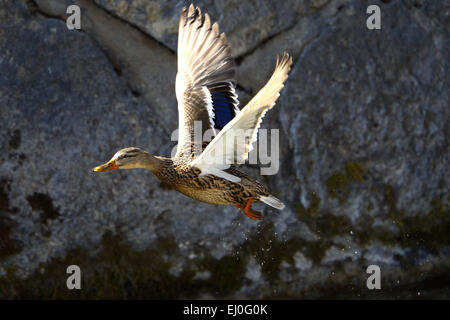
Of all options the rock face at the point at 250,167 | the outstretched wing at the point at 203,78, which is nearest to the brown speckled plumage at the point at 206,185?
the outstretched wing at the point at 203,78

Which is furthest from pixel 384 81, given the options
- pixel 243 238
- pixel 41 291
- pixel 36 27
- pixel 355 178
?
pixel 41 291

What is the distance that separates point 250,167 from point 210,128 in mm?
851

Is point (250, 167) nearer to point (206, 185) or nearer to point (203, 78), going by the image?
point (203, 78)

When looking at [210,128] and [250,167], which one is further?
[250,167]

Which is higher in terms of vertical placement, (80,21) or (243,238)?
(80,21)

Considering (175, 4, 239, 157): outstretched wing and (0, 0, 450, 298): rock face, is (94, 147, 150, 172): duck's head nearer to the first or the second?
(175, 4, 239, 157): outstretched wing

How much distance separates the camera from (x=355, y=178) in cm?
299

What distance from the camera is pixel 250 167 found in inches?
117

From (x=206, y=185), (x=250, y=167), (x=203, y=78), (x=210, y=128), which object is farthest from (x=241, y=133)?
(x=250, y=167)

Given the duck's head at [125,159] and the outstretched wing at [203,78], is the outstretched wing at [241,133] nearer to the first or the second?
the duck's head at [125,159]

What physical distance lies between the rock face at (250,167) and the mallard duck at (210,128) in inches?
28.3

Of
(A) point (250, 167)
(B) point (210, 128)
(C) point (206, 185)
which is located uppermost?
(A) point (250, 167)
